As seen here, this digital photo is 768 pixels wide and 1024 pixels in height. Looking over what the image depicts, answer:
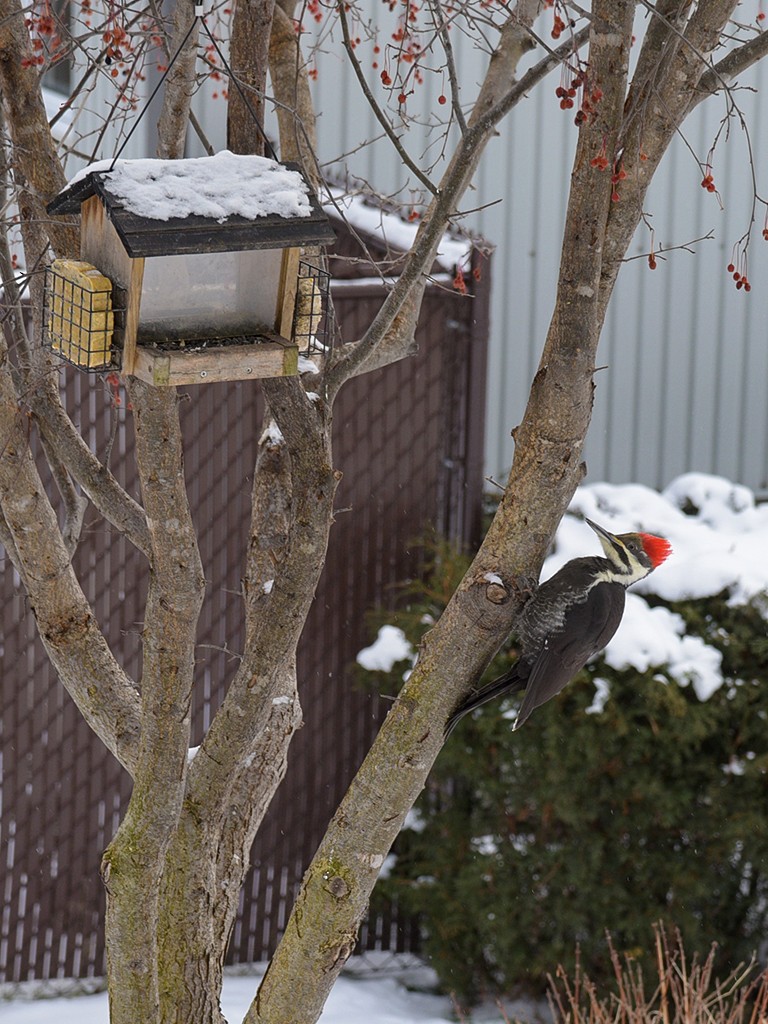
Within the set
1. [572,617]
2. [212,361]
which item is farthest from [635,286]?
[212,361]

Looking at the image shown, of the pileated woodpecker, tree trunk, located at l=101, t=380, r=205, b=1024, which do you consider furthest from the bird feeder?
the pileated woodpecker

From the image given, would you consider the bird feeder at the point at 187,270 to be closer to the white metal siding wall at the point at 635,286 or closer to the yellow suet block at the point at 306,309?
the yellow suet block at the point at 306,309

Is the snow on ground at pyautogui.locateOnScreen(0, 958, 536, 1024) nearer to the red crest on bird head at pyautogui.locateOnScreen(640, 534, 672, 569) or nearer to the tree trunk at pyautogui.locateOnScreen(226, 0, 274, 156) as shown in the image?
the red crest on bird head at pyautogui.locateOnScreen(640, 534, 672, 569)

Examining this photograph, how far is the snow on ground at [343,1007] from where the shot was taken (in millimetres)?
4375

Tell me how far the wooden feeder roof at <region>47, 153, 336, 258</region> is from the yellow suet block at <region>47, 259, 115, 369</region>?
11 cm

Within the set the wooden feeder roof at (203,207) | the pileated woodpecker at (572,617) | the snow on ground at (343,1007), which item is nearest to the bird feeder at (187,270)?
the wooden feeder roof at (203,207)

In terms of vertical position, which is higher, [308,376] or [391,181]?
[391,181]

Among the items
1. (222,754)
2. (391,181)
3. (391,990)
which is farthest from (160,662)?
(391,181)

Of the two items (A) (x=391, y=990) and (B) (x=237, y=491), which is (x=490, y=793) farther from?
(B) (x=237, y=491)

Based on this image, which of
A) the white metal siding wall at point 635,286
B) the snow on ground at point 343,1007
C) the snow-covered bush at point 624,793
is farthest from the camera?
the white metal siding wall at point 635,286

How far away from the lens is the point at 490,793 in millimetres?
4289

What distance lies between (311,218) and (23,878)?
3.19 m

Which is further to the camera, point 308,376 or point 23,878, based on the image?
point 23,878

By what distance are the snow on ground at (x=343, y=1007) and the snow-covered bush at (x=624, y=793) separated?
0.53ft
